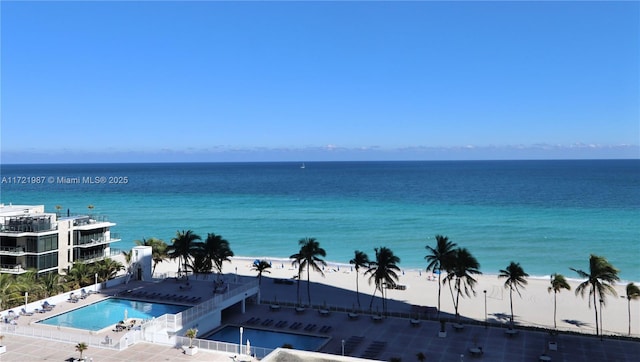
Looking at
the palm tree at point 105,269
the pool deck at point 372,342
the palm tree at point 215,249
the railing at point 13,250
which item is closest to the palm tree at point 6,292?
the pool deck at point 372,342

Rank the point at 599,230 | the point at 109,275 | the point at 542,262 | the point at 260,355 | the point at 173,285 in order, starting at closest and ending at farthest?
1. the point at 260,355
2. the point at 173,285
3. the point at 109,275
4. the point at 542,262
5. the point at 599,230

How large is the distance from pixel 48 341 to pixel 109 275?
678 inches

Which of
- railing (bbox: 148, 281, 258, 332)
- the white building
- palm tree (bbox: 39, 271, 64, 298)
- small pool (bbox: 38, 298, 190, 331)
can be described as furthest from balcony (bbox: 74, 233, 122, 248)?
railing (bbox: 148, 281, 258, 332)

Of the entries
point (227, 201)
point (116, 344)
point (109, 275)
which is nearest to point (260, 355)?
point (116, 344)

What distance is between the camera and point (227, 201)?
425 feet

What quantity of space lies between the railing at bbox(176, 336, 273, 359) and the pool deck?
65 cm

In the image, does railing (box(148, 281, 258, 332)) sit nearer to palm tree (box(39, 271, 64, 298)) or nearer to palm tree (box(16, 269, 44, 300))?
palm tree (box(16, 269, 44, 300))

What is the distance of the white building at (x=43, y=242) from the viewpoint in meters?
40.4

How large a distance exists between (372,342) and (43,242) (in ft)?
97.3

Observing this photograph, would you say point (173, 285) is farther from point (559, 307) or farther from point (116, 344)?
point (559, 307)

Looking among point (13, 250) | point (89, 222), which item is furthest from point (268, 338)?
point (89, 222)

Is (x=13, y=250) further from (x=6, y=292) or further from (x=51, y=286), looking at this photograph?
(x=6, y=292)

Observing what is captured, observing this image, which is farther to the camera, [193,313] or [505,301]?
[505,301]

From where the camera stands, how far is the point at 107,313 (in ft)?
98.8
